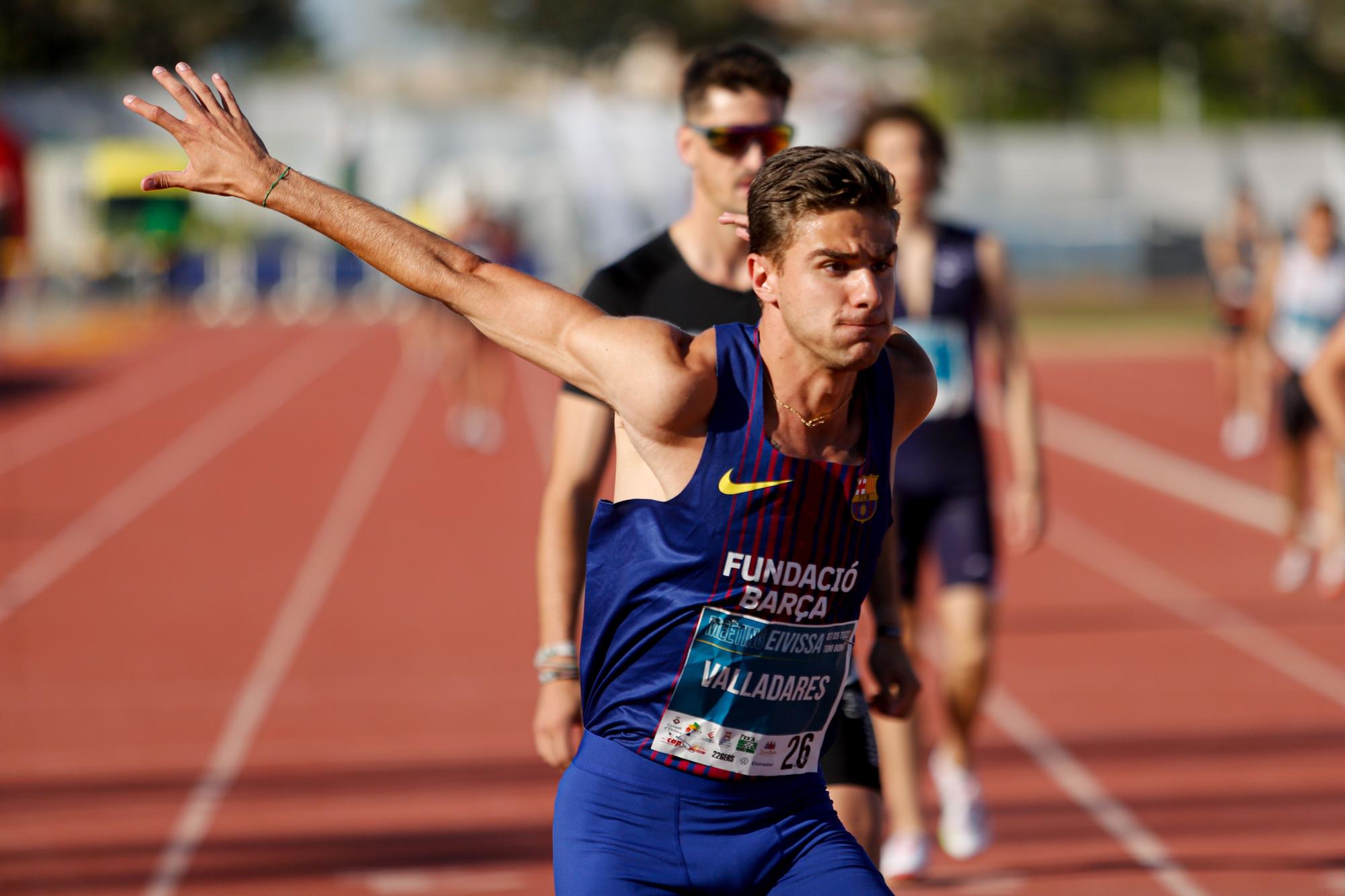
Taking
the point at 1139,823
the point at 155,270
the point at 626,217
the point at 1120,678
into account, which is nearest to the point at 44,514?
the point at 1120,678

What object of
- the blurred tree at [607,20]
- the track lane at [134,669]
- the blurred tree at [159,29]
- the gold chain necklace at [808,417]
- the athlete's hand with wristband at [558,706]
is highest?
the blurred tree at [607,20]

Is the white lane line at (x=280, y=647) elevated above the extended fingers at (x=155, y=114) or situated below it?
below

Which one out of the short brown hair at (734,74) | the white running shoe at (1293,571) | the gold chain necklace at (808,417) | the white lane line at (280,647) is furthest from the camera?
the white running shoe at (1293,571)

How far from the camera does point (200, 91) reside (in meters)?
2.92

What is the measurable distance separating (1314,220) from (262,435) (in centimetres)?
1129

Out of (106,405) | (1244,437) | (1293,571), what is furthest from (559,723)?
(106,405)

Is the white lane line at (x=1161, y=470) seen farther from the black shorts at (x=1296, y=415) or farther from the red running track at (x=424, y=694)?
the black shorts at (x=1296, y=415)

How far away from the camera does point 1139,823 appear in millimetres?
6043

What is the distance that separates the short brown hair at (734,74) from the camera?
3951mm

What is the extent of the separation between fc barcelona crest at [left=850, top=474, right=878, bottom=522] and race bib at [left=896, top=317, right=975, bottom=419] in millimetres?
2573

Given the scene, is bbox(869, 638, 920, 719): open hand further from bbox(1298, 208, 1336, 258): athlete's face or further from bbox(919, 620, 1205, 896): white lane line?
bbox(1298, 208, 1336, 258): athlete's face

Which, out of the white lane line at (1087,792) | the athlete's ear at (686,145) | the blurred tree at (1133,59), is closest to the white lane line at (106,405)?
the white lane line at (1087,792)

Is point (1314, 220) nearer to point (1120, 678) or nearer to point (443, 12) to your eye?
point (1120, 678)

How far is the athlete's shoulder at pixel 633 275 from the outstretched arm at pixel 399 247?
3.00 ft
